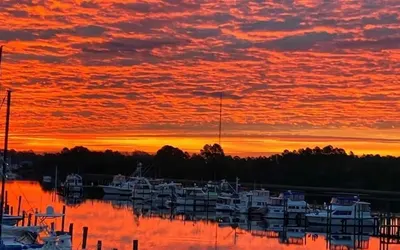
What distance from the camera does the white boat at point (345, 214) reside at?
270 ft

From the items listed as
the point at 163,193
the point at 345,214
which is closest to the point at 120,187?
the point at 163,193

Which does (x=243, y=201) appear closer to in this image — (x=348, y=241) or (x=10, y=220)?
(x=348, y=241)

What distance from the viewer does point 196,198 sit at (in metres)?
110

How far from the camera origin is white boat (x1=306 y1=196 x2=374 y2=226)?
8238cm

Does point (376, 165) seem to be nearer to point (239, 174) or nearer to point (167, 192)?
point (239, 174)

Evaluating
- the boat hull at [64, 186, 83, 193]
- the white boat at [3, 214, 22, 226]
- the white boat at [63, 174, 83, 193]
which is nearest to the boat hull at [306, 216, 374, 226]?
the white boat at [3, 214, 22, 226]

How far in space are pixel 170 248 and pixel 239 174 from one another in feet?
397

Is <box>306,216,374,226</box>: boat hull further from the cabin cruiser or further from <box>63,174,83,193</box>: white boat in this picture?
<box>63,174,83,193</box>: white boat

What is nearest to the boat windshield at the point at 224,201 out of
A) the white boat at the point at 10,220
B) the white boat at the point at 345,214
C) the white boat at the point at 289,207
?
the white boat at the point at 289,207

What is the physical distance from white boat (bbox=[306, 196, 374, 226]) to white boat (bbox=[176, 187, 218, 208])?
27.9 metres

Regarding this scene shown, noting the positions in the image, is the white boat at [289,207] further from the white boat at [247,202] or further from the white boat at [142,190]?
the white boat at [142,190]

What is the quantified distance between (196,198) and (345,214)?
31.0m

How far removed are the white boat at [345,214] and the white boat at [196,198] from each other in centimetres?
2792

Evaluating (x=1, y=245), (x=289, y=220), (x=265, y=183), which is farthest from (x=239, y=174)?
(x=1, y=245)
